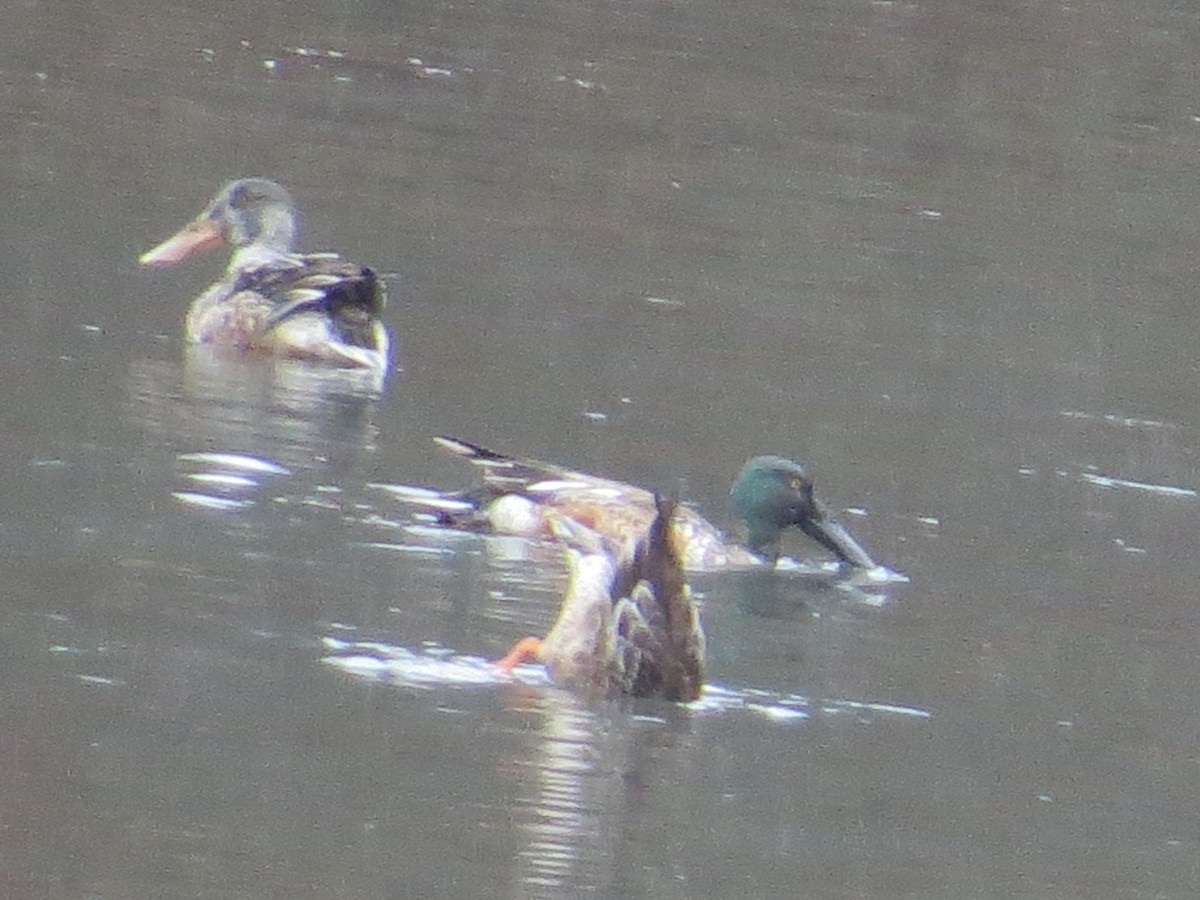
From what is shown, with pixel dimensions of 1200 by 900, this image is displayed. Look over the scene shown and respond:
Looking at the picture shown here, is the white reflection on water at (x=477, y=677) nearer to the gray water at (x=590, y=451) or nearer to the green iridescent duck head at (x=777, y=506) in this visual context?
the gray water at (x=590, y=451)

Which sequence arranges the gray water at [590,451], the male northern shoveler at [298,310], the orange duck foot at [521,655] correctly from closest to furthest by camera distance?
1. the gray water at [590,451]
2. the orange duck foot at [521,655]
3. the male northern shoveler at [298,310]

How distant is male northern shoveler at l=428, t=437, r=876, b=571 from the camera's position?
11461 millimetres

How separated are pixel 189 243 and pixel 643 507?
4689 mm

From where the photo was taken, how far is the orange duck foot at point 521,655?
9.45 meters

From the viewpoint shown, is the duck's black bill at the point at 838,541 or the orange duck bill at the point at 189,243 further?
the orange duck bill at the point at 189,243

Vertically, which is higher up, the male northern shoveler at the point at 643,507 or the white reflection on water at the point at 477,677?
the white reflection on water at the point at 477,677

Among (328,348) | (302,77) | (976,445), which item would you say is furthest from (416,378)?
(302,77)

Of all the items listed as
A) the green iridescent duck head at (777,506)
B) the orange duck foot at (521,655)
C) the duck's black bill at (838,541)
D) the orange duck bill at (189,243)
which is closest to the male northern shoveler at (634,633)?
the orange duck foot at (521,655)

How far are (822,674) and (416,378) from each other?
4.36m

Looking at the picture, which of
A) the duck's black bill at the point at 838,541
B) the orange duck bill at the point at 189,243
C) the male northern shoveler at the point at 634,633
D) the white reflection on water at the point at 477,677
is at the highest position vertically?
the male northern shoveler at the point at 634,633

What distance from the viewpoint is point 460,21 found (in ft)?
80.5

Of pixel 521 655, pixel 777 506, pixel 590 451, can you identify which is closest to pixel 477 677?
pixel 521 655

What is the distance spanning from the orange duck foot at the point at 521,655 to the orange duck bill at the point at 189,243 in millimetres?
6091

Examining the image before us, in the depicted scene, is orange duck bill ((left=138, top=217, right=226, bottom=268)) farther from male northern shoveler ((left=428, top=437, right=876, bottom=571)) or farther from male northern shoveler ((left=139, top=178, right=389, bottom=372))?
male northern shoveler ((left=428, top=437, right=876, bottom=571))
